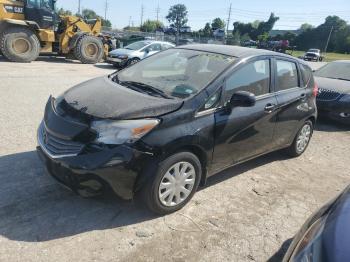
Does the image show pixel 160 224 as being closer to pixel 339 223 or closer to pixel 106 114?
pixel 106 114

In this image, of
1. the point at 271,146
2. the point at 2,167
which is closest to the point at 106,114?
the point at 2,167

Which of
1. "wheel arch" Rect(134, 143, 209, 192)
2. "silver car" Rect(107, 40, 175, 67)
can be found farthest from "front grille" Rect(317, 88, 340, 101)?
"silver car" Rect(107, 40, 175, 67)

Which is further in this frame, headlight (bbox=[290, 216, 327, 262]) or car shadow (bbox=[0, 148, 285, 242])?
car shadow (bbox=[0, 148, 285, 242])

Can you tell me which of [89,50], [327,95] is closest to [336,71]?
[327,95]

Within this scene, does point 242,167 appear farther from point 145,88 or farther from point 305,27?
point 305,27

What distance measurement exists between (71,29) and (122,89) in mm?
13554

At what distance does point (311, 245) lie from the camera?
2.03 meters

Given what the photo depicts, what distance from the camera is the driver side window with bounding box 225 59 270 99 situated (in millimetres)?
A: 4035

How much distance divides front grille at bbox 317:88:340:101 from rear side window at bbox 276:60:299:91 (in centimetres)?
314

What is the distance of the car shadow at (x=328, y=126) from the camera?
26.0 ft

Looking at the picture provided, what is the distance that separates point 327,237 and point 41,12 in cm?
1574

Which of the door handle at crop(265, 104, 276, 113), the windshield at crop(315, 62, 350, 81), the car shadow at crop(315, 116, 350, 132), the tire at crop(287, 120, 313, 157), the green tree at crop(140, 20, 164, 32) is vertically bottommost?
the car shadow at crop(315, 116, 350, 132)

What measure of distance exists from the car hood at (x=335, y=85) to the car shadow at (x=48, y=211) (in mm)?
6254

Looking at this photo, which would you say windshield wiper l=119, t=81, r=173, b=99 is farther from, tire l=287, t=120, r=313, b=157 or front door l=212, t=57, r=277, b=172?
tire l=287, t=120, r=313, b=157
